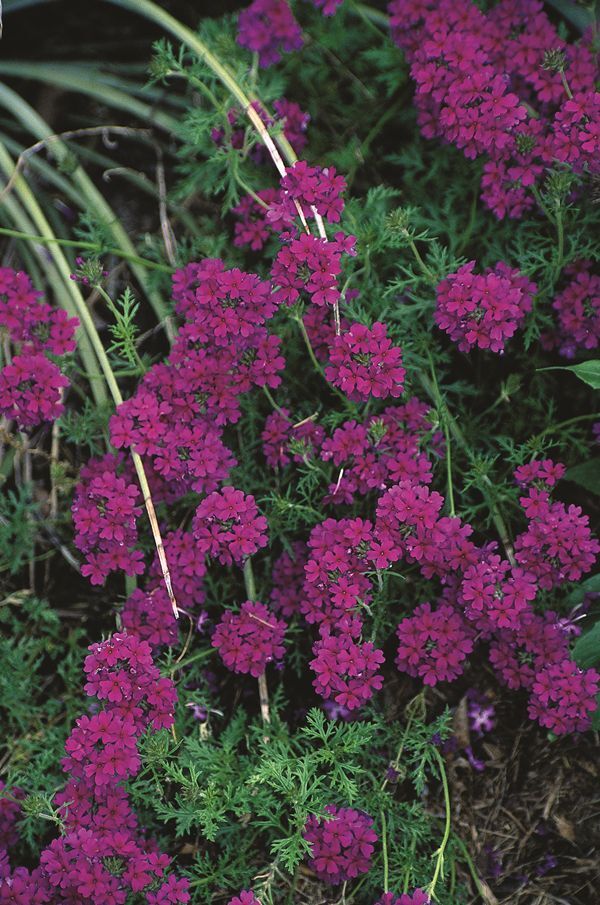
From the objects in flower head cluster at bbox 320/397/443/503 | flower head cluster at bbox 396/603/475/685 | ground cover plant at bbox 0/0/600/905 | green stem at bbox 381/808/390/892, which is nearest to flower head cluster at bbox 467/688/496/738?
ground cover plant at bbox 0/0/600/905

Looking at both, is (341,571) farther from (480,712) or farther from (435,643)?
(480,712)

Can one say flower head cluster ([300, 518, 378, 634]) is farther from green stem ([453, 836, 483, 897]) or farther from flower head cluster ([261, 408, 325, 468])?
green stem ([453, 836, 483, 897])

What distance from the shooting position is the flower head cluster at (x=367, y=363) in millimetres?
2479

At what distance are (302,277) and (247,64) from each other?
3.80 ft

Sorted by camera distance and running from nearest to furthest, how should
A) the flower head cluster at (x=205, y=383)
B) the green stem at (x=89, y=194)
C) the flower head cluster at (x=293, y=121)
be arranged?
the flower head cluster at (x=205, y=383)
the flower head cluster at (x=293, y=121)
the green stem at (x=89, y=194)

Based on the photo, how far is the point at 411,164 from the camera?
125 inches

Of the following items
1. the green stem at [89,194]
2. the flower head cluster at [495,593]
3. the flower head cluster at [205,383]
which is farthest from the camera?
the green stem at [89,194]

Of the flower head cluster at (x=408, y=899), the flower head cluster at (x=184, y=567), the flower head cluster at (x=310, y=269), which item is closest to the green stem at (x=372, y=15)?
the flower head cluster at (x=310, y=269)

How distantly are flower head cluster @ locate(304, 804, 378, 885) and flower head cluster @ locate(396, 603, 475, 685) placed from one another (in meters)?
0.40

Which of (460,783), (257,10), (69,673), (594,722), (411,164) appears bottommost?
(69,673)

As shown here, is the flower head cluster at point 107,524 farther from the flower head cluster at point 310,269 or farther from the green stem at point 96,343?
the flower head cluster at point 310,269

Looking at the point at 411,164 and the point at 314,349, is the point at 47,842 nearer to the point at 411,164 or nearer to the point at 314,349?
the point at 314,349

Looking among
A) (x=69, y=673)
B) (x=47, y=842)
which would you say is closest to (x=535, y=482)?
(x=69, y=673)

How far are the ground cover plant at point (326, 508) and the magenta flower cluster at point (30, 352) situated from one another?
0.01m
